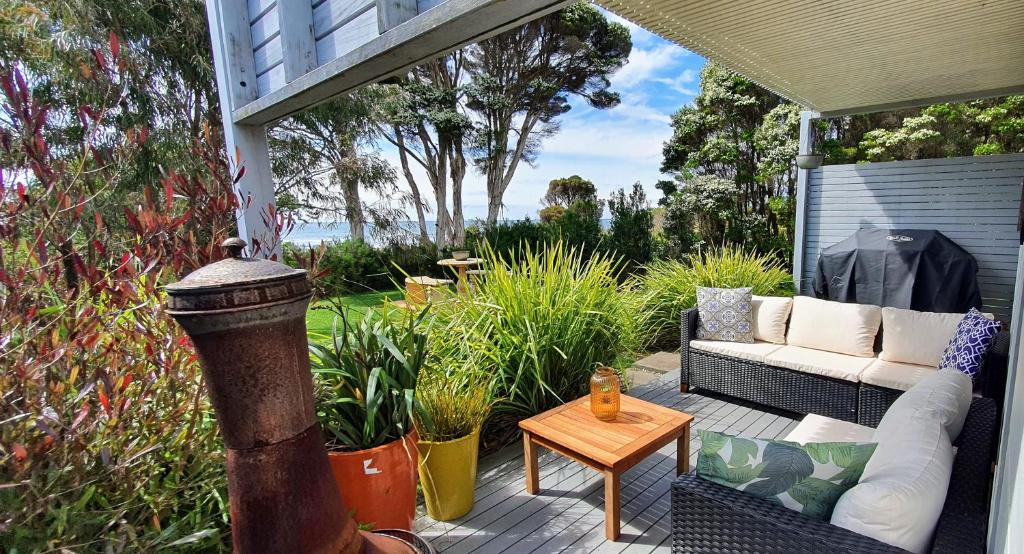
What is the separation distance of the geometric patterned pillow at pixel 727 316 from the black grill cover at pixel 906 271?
7.37ft

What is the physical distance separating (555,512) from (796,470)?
51.4 inches

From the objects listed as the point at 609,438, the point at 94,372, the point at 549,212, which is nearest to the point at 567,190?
the point at 549,212

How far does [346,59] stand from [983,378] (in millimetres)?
3594

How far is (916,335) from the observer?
3.27 meters

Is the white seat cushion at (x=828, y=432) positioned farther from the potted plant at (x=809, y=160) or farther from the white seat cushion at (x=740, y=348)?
the potted plant at (x=809, y=160)

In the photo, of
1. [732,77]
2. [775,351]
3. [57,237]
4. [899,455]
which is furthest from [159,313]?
[732,77]

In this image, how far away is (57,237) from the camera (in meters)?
1.43

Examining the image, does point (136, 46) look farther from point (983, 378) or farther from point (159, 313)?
point (983, 378)

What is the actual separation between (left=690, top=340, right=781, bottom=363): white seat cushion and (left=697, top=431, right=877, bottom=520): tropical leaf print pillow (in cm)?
222

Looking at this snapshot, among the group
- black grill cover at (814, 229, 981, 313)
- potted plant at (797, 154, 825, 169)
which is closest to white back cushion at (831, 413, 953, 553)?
black grill cover at (814, 229, 981, 313)

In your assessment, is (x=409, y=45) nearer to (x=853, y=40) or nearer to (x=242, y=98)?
(x=242, y=98)

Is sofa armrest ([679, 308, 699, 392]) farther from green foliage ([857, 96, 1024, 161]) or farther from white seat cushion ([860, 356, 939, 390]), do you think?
green foliage ([857, 96, 1024, 161])

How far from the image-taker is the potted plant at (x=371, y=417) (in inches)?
75.4

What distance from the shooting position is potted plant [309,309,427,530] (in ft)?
6.28
